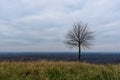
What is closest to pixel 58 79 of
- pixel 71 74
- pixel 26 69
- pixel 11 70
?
pixel 71 74

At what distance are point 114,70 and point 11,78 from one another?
18.8 feet

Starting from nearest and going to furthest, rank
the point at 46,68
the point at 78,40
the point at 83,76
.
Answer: the point at 83,76
the point at 46,68
the point at 78,40

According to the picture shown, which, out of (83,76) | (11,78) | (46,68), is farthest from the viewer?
(46,68)

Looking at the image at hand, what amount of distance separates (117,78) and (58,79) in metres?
3.00

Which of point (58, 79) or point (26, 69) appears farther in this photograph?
point (26, 69)

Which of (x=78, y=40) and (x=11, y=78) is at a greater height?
(x=78, y=40)

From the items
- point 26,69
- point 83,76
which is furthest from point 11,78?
point 83,76

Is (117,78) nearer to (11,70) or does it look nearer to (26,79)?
(26,79)

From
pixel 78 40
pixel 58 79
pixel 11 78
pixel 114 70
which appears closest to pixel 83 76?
pixel 58 79

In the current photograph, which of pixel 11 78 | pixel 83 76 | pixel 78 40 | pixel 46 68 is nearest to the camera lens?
pixel 11 78

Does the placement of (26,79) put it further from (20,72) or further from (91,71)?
(91,71)

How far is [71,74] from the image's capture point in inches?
472

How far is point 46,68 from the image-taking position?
12.6m

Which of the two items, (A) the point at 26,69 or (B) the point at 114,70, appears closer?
(A) the point at 26,69
